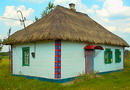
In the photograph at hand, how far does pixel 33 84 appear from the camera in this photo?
974cm

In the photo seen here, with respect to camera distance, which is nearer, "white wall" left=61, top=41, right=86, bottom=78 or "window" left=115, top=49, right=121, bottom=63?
"white wall" left=61, top=41, right=86, bottom=78

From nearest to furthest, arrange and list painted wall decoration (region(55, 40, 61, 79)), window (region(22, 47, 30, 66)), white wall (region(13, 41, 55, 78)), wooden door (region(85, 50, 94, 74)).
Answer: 1. painted wall decoration (region(55, 40, 61, 79))
2. white wall (region(13, 41, 55, 78))
3. window (region(22, 47, 30, 66))
4. wooden door (region(85, 50, 94, 74))

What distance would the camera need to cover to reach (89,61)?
1309cm

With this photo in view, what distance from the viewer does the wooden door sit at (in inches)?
505

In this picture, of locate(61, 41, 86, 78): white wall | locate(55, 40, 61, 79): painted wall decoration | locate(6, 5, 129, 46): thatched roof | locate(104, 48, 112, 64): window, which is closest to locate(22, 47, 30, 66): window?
locate(6, 5, 129, 46): thatched roof

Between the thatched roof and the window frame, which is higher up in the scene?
the thatched roof

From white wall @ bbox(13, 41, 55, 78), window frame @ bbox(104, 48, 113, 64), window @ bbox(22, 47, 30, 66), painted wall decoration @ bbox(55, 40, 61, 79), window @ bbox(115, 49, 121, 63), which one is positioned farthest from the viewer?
window @ bbox(115, 49, 121, 63)

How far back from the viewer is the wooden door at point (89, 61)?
42.1ft

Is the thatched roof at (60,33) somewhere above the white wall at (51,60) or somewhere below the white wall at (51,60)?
above

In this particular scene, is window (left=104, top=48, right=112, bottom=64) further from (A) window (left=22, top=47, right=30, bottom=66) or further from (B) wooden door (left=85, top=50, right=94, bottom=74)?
(A) window (left=22, top=47, right=30, bottom=66)

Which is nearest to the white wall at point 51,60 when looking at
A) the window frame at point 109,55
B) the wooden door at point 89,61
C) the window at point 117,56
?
the wooden door at point 89,61

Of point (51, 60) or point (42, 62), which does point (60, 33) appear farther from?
point (42, 62)

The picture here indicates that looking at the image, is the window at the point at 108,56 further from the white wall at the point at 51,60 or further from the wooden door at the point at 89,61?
the white wall at the point at 51,60

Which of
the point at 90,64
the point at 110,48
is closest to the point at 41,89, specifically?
the point at 90,64
